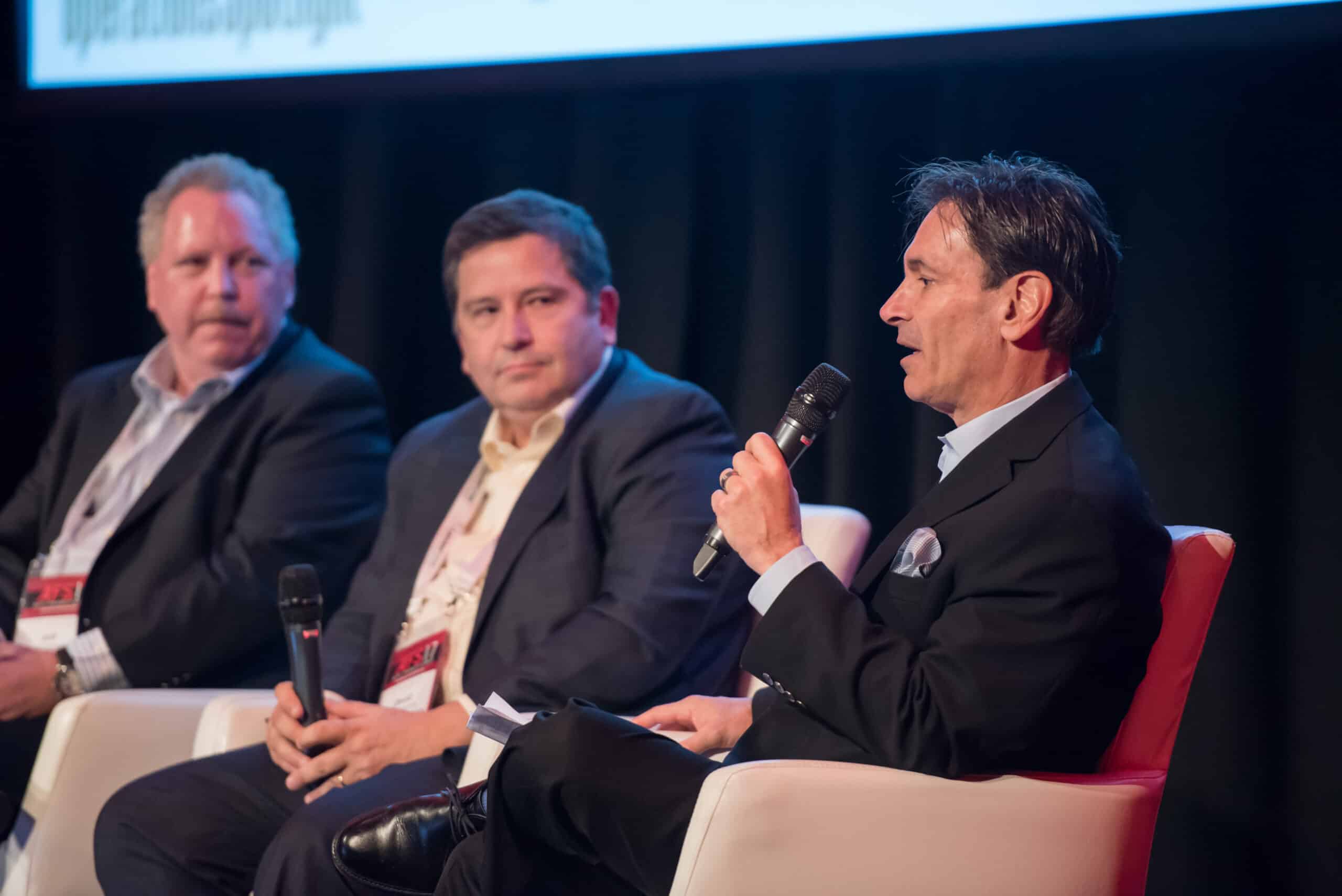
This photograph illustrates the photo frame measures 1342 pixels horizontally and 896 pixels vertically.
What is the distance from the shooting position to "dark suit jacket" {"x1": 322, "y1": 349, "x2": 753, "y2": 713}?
78.4 inches

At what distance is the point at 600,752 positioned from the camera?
140cm

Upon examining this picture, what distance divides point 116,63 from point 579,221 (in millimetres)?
1645

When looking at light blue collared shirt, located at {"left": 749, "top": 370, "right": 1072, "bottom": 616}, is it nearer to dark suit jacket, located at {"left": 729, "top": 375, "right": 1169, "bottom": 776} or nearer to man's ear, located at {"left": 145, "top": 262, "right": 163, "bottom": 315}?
dark suit jacket, located at {"left": 729, "top": 375, "right": 1169, "bottom": 776}

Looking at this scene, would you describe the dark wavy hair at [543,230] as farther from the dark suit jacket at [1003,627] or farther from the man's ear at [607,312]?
the dark suit jacket at [1003,627]

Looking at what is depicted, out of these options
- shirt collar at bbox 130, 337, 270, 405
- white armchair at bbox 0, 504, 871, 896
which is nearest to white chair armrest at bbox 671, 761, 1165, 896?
white armchair at bbox 0, 504, 871, 896

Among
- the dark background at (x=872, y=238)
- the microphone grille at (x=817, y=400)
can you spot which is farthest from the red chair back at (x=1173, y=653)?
the dark background at (x=872, y=238)

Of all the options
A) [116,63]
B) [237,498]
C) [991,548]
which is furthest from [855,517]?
[116,63]

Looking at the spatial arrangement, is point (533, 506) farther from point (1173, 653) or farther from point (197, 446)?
point (1173, 653)

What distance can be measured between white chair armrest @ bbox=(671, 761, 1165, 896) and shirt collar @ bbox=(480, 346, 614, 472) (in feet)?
3.60

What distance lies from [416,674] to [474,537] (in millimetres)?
298

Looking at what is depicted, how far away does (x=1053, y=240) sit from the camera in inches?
60.9

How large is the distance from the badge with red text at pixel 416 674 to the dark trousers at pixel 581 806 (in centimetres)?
74

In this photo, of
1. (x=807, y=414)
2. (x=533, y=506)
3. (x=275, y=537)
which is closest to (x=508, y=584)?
(x=533, y=506)

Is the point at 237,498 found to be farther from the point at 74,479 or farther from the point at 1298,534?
the point at 1298,534
